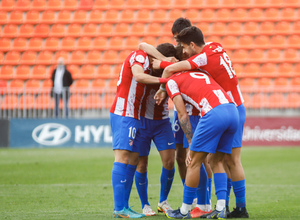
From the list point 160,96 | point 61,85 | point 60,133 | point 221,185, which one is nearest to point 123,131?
point 160,96

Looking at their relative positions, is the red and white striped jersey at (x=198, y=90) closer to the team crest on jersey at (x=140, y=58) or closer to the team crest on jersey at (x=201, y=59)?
the team crest on jersey at (x=201, y=59)

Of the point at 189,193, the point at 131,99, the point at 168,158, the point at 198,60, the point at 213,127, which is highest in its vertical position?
the point at 198,60

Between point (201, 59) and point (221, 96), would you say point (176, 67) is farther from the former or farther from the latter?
point (221, 96)

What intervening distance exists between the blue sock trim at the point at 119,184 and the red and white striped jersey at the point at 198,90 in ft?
3.14

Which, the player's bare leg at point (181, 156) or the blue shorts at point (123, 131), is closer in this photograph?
the blue shorts at point (123, 131)

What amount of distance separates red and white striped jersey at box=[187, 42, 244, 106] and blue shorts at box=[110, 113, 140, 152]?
3.04ft

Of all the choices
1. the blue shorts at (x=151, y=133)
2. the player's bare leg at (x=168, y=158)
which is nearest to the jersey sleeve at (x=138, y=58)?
the blue shorts at (x=151, y=133)

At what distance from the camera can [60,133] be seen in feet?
39.0

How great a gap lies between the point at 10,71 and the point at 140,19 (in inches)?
226

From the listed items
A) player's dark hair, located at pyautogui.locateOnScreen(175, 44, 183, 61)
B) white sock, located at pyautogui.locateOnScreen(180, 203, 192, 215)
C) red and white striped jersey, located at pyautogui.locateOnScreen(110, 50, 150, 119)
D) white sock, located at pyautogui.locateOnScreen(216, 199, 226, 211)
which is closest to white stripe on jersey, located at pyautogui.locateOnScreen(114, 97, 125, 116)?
red and white striped jersey, located at pyautogui.locateOnScreen(110, 50, 150, 119)

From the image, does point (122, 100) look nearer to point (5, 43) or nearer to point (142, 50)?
point (142, 50)

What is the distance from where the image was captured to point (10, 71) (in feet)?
A: 50.8

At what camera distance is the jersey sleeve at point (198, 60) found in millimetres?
4020

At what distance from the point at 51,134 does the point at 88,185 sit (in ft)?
19.7
